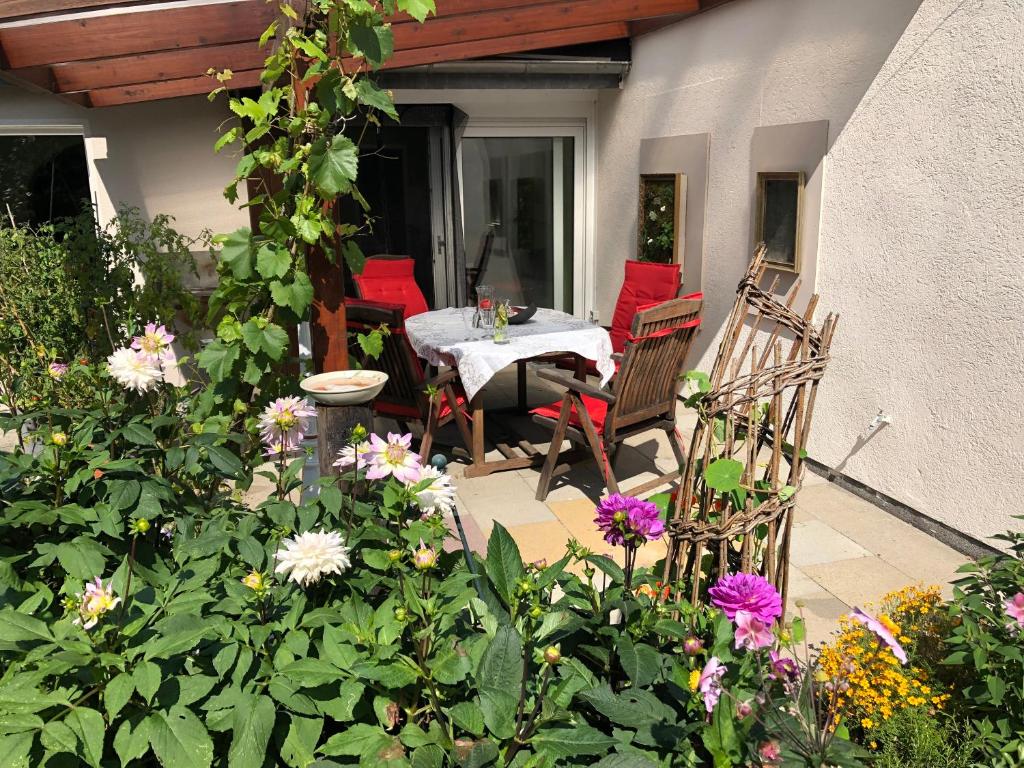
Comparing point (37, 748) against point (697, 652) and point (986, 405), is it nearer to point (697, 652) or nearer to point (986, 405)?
point (697, 652)

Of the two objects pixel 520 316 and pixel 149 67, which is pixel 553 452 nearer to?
pixel 520 316

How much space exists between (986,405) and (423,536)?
3.10m

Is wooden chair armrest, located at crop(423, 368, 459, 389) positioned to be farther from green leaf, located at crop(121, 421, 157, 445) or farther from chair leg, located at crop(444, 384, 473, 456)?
green leaf, located at crop(121, 421, 157, 445)

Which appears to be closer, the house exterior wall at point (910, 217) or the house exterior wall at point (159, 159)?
the house exterior wall at point (910, 217)

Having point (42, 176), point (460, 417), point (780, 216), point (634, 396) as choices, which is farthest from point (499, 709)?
point (42, 176)

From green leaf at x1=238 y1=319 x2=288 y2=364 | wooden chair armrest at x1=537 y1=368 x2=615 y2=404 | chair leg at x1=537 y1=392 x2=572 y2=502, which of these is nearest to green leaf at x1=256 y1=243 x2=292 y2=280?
green leaf at x1=238 y1=319 x2=288 y2=364

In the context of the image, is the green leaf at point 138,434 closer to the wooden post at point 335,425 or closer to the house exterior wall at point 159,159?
the wooden post at point 335,425

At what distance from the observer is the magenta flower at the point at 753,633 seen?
4.23 feet

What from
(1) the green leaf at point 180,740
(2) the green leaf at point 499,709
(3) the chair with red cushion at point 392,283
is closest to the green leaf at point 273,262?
(1) the green leaf at point 180,740

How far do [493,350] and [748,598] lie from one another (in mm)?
3329

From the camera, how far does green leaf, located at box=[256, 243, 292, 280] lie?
2.25 m

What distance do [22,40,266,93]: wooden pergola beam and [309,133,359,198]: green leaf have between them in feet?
9.13

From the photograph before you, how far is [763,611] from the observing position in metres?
1.40

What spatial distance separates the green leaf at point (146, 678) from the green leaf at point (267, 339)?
1198 millimetres
